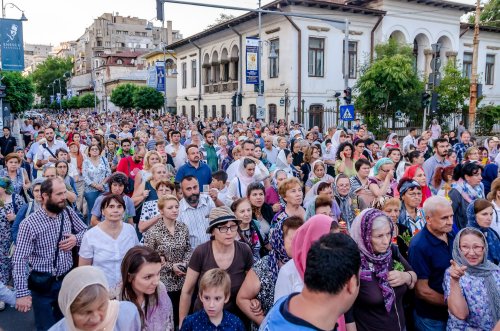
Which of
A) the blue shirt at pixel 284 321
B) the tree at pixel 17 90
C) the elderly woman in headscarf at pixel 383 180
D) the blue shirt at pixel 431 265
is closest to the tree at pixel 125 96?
the tree at pixel 17 90

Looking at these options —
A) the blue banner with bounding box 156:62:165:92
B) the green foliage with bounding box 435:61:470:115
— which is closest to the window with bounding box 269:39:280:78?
the blue banner with bounding box 156:62:165:92

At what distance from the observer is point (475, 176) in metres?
6.02

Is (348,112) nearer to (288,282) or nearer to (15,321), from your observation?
(15,321)

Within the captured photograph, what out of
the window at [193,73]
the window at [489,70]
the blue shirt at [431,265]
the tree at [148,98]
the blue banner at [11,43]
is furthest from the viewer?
the tree at [148,98]

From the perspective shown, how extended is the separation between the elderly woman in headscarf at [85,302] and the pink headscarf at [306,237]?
3.70ft

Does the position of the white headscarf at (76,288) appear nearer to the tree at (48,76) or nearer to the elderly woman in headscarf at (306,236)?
the elderly woman in headscarf at (306,236)

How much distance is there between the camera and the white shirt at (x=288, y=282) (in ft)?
10.5

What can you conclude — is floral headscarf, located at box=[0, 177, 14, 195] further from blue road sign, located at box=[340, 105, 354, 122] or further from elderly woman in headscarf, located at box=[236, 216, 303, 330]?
blue road sign, located at box=[340, 105, 354, 122]

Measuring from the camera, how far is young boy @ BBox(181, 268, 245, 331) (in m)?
3.41

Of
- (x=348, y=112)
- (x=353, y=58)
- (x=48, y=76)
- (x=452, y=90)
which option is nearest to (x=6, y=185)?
(x=348, y=112)

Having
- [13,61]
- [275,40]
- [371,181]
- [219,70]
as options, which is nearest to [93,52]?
[219,70]

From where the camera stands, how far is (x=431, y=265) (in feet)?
12.3

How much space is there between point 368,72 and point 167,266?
67.9 ft

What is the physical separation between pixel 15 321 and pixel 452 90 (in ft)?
81.2
